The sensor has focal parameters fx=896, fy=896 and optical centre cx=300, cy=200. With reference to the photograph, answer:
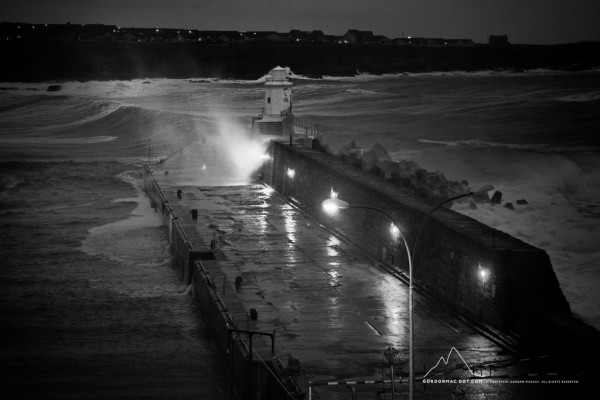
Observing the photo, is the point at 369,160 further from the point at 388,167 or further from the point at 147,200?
the point at 147,200

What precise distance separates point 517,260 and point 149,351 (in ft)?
22.3

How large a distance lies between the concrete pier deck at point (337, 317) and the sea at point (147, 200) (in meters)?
1.34

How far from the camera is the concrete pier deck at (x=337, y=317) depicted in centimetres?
1355

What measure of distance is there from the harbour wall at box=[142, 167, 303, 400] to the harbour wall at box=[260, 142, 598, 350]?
11.8ft

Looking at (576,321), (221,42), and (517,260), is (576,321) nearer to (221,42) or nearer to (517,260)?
(517,260)

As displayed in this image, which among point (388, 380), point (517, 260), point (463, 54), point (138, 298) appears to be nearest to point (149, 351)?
point (138, 298)

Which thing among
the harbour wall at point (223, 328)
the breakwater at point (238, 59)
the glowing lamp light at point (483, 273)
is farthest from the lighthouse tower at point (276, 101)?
the breakwater at point (238, 59)

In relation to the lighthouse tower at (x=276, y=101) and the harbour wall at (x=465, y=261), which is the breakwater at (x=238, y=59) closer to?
the lighthouse tower at (x=276, y=101)

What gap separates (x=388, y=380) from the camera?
13.3 m

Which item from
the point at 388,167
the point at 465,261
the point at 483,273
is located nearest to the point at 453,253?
the point at 465,261

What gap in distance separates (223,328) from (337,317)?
2.24 meters

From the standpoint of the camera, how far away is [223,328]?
15.7 meters

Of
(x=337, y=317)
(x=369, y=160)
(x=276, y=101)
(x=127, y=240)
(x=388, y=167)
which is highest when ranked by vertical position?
(x=276, y=101)

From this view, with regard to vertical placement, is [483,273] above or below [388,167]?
above
